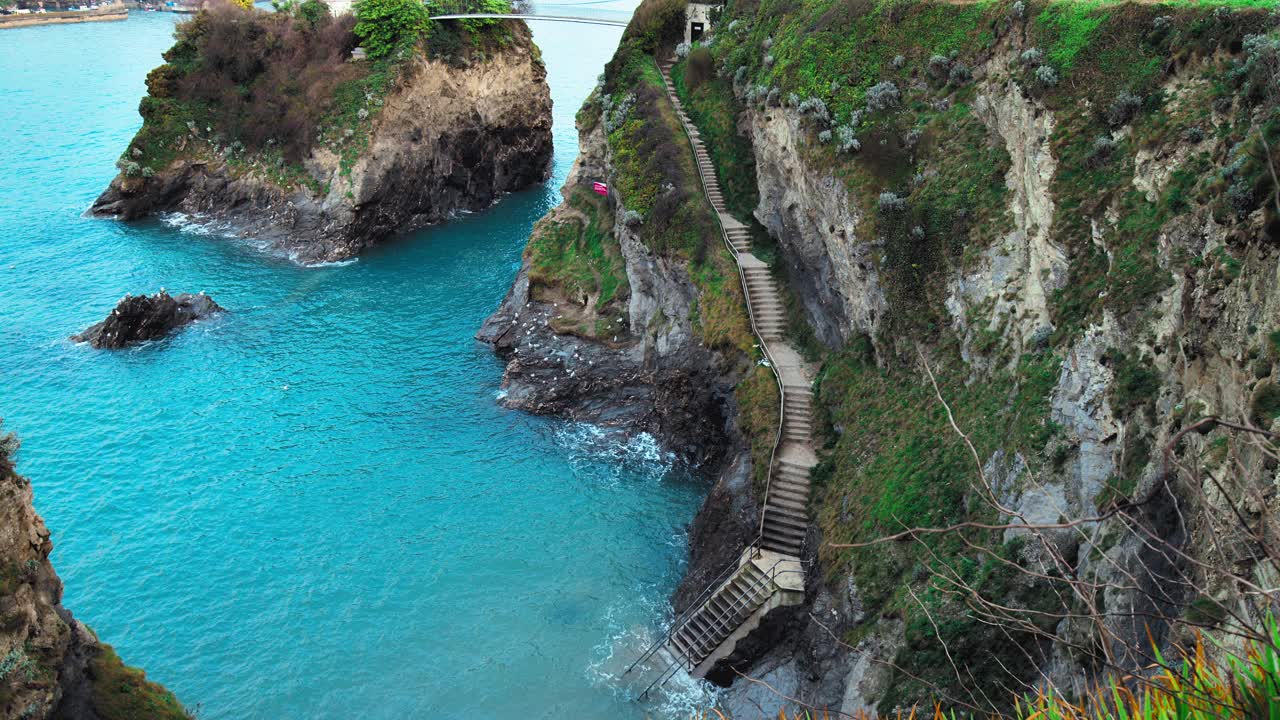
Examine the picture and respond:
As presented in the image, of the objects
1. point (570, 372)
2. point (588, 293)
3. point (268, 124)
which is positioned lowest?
point (570, 372)

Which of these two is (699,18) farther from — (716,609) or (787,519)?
(716,609)

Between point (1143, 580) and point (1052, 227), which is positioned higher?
point (1052, 227)

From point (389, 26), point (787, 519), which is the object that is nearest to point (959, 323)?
point (787, 519)

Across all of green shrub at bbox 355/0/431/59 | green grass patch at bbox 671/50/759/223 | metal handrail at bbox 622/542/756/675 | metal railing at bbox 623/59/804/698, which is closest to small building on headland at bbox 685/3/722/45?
green grass patch at bbox 671/50/759/223

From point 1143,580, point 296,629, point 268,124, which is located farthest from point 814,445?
point 268,124

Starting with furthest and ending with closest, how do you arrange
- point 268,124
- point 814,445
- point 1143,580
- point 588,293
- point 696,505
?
1. point 268,124
2. point 588,293
3. point 696,505
4. point 814,445
5. point 1143,580

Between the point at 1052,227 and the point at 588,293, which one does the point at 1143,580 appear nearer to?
the point at 1052,227

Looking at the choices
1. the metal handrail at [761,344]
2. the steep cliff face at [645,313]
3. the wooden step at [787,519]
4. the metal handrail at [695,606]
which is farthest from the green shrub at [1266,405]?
the steep cliff face at [645,313]

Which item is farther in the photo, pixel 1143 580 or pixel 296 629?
pixel 296 629

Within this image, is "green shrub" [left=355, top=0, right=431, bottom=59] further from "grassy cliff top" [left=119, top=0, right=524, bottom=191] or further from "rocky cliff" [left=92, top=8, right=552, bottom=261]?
"rocky cliff" [left=92, top=8, right=552, bottom=261]
